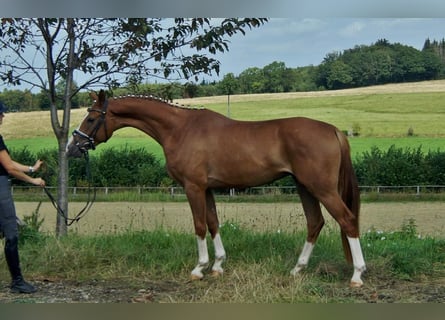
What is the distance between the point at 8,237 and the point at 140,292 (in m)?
1.44

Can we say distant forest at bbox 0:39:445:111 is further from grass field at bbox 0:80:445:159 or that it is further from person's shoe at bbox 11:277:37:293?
person's shoe at bbox 11:277:37:293

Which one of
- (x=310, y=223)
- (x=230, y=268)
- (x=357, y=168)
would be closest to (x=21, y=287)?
(x=230, y=268)

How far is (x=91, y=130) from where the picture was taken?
5.89 metres

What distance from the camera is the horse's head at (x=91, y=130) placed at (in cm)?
589

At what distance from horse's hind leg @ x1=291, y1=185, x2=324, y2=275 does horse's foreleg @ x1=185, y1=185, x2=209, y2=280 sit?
1.00 meters

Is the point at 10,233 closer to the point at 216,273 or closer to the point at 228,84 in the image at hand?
the point at 216,273

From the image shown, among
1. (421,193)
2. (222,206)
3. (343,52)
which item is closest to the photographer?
(343,52)

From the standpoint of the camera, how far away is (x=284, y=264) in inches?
231

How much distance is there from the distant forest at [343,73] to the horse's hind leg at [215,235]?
3.98m

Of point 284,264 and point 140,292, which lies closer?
point 140,292

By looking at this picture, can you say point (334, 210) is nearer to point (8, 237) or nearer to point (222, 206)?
point (8, 237)

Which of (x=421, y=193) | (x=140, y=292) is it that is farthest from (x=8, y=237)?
(x=421, y=193)

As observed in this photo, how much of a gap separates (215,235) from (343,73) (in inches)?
302

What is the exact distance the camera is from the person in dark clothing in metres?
5.17
